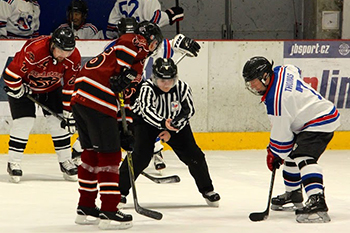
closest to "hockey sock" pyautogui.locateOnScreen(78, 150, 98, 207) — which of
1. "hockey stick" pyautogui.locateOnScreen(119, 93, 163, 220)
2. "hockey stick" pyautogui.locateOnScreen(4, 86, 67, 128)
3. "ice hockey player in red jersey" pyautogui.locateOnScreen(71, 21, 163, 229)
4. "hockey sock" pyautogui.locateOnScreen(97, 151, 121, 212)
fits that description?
"ice hockey player in red jersey" pyautogui.locateOnScreen(71, 21, 163, 229)

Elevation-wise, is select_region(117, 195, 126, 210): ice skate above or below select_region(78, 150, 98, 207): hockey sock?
below

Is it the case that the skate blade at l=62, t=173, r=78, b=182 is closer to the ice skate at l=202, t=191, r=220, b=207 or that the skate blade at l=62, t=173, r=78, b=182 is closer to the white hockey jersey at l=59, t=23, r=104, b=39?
the ice skate at l=202, t=191, r=220, b=207

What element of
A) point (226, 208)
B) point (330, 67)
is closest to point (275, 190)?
point (226, 208)

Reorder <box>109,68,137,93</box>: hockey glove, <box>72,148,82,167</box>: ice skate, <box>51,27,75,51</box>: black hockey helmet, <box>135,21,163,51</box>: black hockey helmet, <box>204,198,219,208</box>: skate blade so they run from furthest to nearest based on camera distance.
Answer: <box>72,148,82,167</box>: ice skate, <box>51,27,75,51</box>: black hockey helmet, <box>204,198,219,208</box>: skate blade, <box>135,21,163,51</box>: black hockey helmet, <box>109,68,137,93</box>: hockey glove

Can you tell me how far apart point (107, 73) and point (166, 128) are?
72cm

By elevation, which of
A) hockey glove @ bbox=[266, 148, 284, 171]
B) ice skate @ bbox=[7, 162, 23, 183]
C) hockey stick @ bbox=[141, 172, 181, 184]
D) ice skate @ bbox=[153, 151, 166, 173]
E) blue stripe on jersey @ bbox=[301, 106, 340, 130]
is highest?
blue stripe on jersey @ bbox=[301, 106, 340, 130]

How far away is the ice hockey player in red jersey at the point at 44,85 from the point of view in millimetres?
4895

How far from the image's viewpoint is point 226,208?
421cm

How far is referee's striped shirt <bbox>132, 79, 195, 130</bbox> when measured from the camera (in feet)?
13.9

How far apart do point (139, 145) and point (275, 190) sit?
104cm

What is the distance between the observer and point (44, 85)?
5.08m

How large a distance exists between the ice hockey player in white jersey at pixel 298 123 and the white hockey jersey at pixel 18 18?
3766 millimetres

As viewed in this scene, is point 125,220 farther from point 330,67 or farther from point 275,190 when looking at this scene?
point 330,67

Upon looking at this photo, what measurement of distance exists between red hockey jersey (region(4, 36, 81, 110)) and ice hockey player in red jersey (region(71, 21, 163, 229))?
4.30 ft
